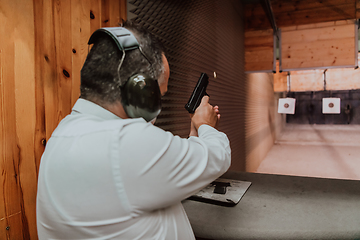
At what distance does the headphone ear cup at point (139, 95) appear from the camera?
0.54 metres

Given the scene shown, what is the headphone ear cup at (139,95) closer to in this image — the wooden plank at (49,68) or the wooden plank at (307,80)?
the wooden plank at (49,68)

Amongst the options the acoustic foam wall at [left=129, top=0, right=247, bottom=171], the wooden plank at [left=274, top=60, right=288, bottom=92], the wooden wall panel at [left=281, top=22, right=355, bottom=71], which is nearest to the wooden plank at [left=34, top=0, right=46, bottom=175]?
the acoustic foam wall at [left=129, top=0, right=247, bottom=171]

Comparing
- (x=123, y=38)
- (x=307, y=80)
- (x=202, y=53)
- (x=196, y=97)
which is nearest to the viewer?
(x=123, y=38)

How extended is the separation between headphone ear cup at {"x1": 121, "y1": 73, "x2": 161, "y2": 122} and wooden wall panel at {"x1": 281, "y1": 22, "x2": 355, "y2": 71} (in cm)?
281

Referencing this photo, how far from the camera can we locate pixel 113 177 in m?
0.43

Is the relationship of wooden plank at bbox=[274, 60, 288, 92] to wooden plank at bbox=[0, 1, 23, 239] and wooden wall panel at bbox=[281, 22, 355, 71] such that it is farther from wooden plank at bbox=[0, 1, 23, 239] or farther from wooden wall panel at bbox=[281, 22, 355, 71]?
wooden plank at bbox=[0, 1, 23, 239]

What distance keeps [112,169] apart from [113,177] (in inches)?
0.6

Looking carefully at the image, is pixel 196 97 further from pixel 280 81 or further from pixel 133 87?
pixel 280 81

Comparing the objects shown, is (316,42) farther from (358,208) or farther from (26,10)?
(26,10)

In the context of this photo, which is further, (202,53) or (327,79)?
(327,79)

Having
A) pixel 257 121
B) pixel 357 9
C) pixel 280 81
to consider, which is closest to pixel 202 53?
pixel 357 9

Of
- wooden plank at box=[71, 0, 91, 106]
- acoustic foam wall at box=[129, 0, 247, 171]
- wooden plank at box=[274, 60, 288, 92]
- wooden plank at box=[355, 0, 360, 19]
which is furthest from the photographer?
wooden plank at box=[274, 60, 288, 92]

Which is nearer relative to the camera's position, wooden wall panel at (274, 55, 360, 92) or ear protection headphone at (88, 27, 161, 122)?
ear protection headphone at (88, 27, 161, 122)

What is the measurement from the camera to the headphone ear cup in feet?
1.77
